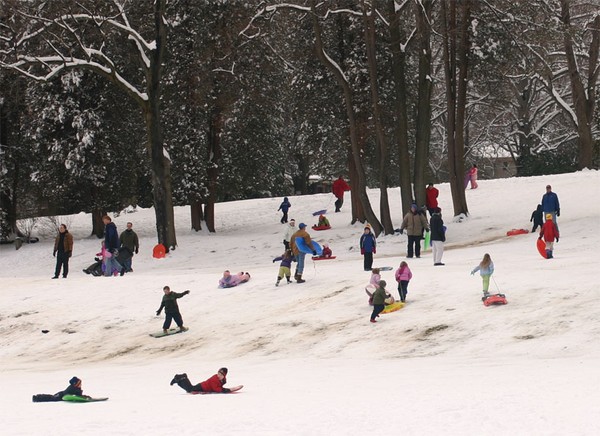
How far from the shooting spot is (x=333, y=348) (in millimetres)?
20031

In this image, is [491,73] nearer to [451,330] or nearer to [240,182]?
[240,182]

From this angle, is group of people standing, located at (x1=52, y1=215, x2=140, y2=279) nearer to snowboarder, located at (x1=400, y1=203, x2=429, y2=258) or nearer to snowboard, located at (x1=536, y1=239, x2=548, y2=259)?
snowboarder, located at (x1=400, y1=203, x2=429, y2=258)

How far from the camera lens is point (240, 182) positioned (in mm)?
46875

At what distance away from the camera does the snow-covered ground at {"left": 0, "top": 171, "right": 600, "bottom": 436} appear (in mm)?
12523

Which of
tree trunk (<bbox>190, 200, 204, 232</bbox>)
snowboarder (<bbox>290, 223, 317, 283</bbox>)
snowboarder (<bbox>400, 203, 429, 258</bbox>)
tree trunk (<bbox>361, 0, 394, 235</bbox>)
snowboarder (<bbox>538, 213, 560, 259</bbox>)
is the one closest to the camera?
snowboarder (<bbox>290, 223, 317, 283</bbox>)

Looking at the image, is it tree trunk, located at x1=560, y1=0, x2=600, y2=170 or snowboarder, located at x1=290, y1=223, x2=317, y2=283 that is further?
tree trunk, located at x1=560, y1=0, x2=600, y2=170

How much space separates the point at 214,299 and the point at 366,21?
14.0 metres

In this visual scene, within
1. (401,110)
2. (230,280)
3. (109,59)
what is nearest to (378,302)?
(230,280)

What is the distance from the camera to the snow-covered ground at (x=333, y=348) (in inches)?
493

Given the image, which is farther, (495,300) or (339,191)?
(339,191)

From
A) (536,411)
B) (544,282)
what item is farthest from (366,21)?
(536,411)

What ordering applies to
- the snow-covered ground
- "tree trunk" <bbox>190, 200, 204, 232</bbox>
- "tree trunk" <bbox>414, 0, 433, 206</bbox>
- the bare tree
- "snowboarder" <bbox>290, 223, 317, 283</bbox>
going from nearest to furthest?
the snow-covered ground, "snowboarder" <bbox>290, 223, 317, 283</bbox>, the bare tree, "tree trunk" <bbox>414, 0, 433, 206</bbox>, "tree trunk" <bbox>190, 200, 204, 232</bbox>

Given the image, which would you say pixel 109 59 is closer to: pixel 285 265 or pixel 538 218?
pixel 285 265

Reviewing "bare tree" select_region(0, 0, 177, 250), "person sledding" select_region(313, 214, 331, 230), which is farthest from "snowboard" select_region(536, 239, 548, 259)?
"person sledding" select_region(313, 214, 331, 230)
